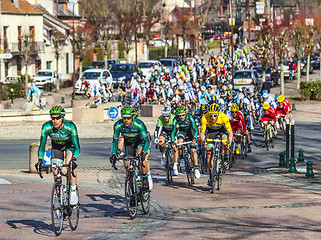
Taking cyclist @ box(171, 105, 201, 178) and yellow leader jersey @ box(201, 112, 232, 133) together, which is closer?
yellow leader jersey @ box(201, 112, 232, 133)

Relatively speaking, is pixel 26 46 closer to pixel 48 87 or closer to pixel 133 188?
pixel 48 87

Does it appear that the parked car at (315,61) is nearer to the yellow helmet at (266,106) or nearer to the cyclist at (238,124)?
the yellow helmet at (266,106)

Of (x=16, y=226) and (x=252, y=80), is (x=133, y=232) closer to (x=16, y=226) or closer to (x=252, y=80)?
(x=16, y=226)

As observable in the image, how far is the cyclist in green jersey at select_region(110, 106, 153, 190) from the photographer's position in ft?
40.6

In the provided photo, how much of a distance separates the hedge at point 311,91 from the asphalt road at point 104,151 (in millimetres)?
12658

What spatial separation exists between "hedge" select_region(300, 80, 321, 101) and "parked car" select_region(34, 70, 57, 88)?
20.6m

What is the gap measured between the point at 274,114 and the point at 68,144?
14937 millimetres

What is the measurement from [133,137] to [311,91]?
33.3 meters

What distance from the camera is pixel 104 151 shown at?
25641mm

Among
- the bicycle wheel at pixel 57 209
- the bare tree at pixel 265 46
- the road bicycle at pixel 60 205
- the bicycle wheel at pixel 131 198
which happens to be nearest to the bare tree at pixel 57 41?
the bare tree at pixel 265 46

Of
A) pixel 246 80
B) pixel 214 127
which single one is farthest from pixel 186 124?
pixel 246 80

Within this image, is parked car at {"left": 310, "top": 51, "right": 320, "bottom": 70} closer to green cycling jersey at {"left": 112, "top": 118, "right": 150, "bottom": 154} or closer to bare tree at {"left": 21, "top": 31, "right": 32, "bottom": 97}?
bare tree at {"left": 21, "top": 31, "right": 32, "bottom": 97}

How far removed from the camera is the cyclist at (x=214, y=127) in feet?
51.0

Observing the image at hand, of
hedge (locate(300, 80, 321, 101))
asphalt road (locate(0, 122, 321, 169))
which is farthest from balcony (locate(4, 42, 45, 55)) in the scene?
asphalt road (locate(0, 122, 321, 169))
